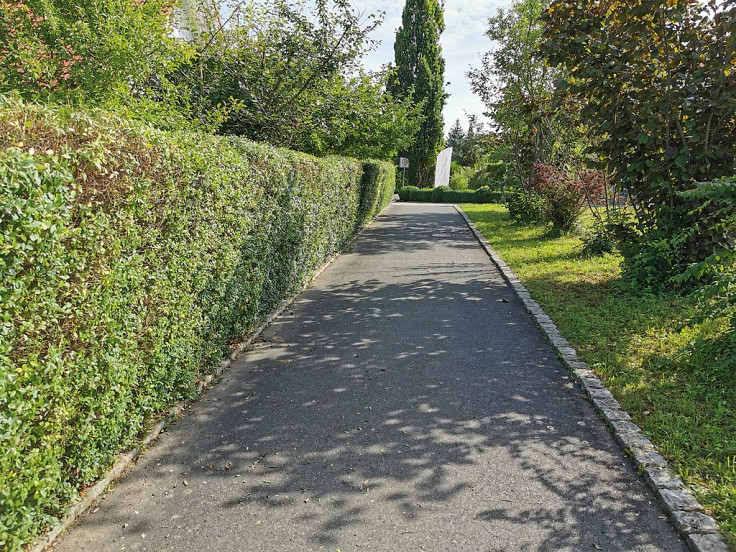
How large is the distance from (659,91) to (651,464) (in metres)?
5.13

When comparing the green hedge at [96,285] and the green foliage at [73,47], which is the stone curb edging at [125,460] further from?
the green foliage at [73,47]

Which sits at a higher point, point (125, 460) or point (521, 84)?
point (521, 84)

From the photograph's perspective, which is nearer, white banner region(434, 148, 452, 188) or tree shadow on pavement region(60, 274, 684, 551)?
tree shadow on pavement region(60, 274, 684, 551)

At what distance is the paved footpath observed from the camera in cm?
255

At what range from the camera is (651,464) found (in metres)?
3.06

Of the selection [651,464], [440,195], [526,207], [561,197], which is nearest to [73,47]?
[651,464]

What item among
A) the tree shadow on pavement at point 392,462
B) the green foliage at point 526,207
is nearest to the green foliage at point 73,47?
the tree shadow on pavement at point 392,462

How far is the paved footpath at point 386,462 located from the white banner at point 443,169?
110ft

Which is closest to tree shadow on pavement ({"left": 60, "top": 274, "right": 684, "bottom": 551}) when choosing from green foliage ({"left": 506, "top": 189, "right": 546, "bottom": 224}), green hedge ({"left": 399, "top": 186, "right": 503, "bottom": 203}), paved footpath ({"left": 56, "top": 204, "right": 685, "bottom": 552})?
paved footpath ({"left": 56, "top": 204, "right": 685, "bottom": 552})

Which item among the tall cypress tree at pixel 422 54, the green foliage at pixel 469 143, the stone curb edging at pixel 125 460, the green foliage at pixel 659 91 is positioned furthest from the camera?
the tall cypress tree at pixel 422 54

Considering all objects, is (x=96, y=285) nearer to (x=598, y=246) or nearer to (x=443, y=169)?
(x=598, y=246)

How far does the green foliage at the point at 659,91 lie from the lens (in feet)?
19.6

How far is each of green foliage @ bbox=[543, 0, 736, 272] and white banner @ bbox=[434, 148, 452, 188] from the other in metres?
31.3

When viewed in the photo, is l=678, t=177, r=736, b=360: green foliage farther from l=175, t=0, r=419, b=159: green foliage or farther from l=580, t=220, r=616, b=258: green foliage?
l=175, t=0, r=419, b=159: green foliage
